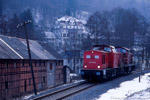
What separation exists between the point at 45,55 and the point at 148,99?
22.2m

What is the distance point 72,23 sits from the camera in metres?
81.6

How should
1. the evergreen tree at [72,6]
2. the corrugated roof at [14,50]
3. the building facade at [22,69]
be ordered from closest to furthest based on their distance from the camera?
the building facade at [22,69] → the corrugated roof at [14,50] → the evergreen tree at [72,6]

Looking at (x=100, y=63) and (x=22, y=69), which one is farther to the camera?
(x=22, y=69)

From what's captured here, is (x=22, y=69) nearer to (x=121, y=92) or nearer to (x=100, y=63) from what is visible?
(x=100, y=63)

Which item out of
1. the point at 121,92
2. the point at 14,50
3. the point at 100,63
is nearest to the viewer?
the point at 121,92

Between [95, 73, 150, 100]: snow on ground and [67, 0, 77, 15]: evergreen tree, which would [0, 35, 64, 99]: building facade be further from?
[67, 0, 77, 15]: evergreen tree

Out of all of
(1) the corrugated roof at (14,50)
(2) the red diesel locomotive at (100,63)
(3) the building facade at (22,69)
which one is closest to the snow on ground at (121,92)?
(2) the red diesel locomotive at (100,63)

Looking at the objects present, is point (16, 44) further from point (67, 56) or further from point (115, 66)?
point (67, 56)

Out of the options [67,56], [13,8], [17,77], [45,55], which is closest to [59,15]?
[13,8]

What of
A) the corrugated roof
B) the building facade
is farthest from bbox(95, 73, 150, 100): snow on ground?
the corrugated roof

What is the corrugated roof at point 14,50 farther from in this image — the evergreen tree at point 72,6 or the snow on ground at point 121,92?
the evergreen tree at point 72,6

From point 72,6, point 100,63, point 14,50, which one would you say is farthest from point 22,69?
point 72,6

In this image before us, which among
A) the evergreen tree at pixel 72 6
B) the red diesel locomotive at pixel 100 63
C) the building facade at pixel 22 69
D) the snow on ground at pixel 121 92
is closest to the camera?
the snow on ground at pixel 121 92

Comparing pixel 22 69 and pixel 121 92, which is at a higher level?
pixel 22 69
